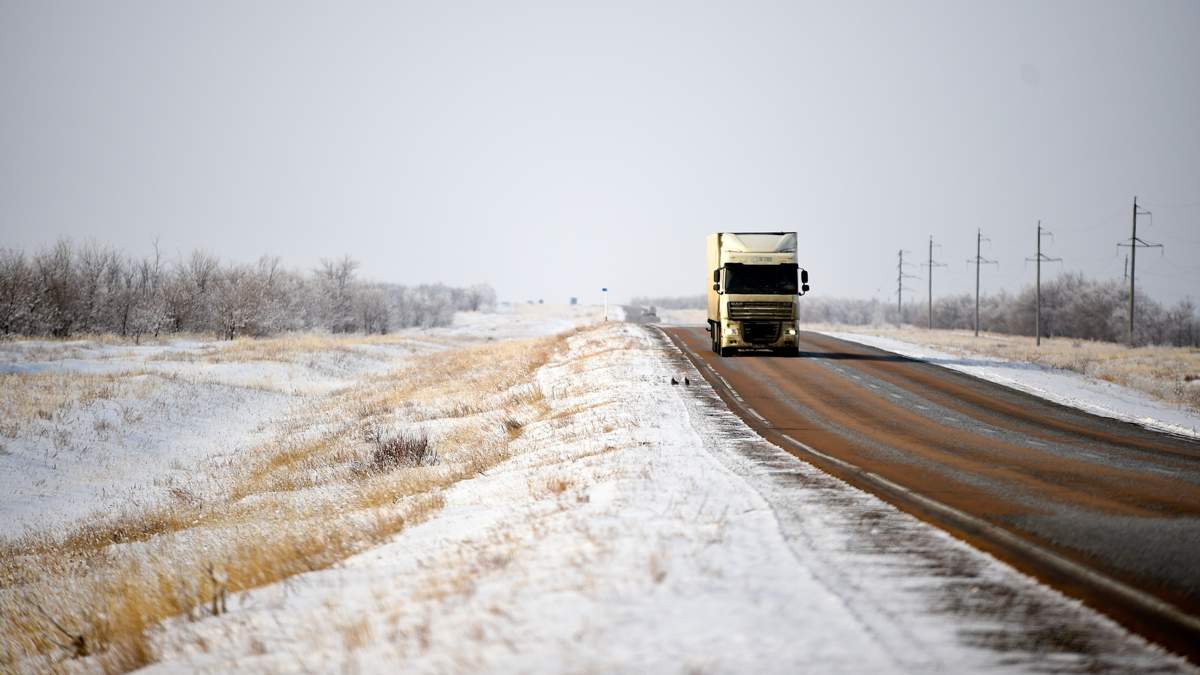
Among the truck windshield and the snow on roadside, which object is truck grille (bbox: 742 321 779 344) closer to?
the truck windshield

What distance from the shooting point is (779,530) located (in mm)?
5996

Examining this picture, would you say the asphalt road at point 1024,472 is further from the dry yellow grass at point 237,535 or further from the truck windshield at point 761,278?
the dry yellow grass at point 237,535

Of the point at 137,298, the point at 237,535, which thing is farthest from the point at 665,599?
the point at 137,298

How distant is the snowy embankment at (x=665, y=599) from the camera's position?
3.76 m

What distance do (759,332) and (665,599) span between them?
20.3 m

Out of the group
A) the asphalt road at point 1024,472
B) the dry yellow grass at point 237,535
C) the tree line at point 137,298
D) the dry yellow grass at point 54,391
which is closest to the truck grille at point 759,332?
the asphalt road at point 1024,472

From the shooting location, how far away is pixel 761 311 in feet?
77.5

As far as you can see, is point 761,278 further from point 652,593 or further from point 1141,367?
point 1141,367

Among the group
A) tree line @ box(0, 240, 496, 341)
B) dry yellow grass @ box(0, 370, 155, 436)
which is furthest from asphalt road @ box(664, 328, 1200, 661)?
tree line @ box(0, 240, 496, 341)

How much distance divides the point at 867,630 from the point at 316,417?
80.2 feet

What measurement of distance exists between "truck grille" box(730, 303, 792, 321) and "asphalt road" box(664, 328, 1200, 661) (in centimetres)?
414

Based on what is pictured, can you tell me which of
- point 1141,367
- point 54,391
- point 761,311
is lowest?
point 54,391

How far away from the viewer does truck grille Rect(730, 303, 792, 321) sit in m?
23.5

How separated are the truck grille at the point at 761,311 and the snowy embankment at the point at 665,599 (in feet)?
52.1
